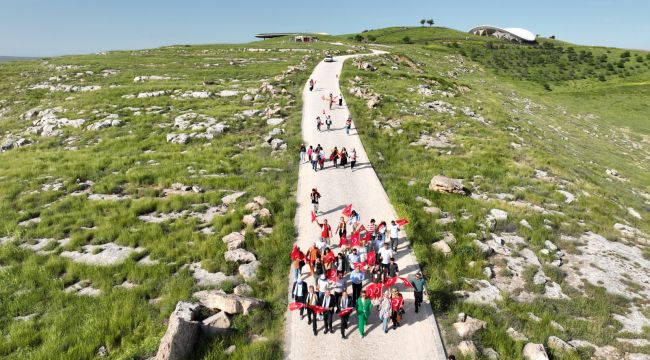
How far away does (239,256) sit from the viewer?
1534 centimetres

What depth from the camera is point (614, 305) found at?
44.5ft

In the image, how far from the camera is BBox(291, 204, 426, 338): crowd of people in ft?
39.2

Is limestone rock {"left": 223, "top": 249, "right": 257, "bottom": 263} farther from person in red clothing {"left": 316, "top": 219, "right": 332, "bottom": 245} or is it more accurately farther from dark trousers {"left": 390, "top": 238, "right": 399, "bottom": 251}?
dark trousers {"left": 390, "top": 238, "right": 399, "bottom": 251}

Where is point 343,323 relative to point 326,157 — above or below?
below

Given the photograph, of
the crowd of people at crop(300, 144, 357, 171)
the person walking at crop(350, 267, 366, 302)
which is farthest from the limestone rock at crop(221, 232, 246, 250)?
the crowd of people at crop(300, 144, 357, 171)

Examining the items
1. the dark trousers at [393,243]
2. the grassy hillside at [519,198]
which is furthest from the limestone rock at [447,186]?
the dark trousers at [393,243]

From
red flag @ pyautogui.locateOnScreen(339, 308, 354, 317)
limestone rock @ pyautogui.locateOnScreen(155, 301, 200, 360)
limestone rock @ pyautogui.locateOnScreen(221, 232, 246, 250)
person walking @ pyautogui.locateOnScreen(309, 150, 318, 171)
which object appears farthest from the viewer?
person walking @ pyautogui.locateOnScreen(309, 150, 318, 171)

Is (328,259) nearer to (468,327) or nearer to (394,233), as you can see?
(394,233)

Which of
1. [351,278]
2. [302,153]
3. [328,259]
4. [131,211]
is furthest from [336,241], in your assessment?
[131,211]

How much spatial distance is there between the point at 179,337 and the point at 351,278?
6.06 m

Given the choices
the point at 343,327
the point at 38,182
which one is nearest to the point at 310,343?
the point at 343,327

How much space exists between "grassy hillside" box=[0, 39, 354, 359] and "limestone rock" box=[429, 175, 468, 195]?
30.1ft

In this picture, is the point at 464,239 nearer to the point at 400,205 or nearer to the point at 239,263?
the point at 400,205

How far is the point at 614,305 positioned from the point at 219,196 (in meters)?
19.2
